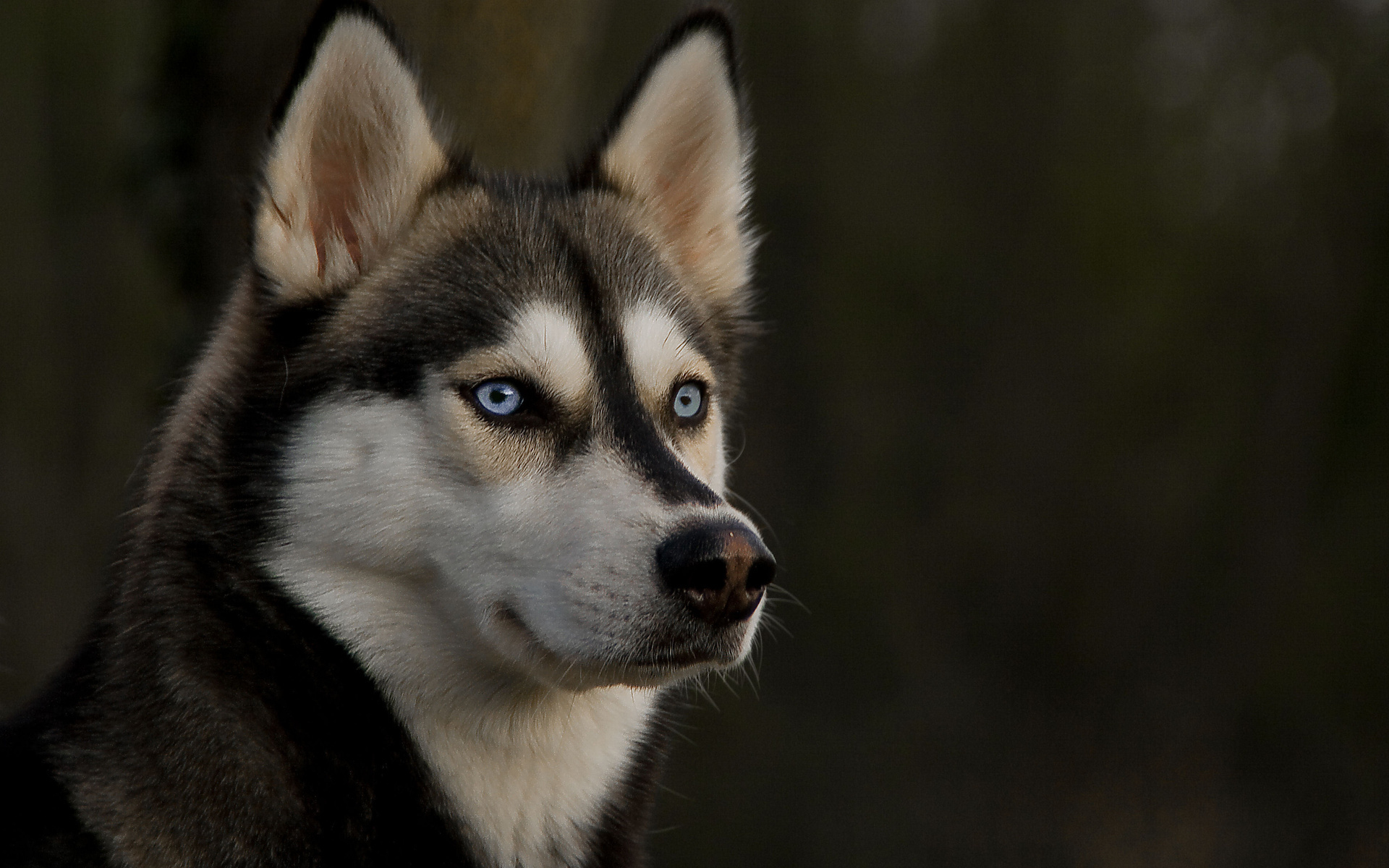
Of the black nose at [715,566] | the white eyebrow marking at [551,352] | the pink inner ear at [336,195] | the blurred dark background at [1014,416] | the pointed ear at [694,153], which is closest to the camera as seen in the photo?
the black nose at [715,566]

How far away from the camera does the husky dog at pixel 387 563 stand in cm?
312

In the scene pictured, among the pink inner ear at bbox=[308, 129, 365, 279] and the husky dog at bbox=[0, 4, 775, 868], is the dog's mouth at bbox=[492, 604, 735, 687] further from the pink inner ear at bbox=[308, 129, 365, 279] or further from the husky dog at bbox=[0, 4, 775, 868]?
the pink inner ear at bbox=[308, 129, 365, 279]

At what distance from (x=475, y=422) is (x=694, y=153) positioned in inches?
55.5

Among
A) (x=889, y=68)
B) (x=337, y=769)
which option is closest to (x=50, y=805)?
(x=337, y=769)

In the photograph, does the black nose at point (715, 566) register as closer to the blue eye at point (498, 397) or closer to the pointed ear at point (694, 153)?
the blue eye at point (498, 397)

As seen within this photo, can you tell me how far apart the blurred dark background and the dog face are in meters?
10.2

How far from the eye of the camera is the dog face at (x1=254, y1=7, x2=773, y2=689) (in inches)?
125

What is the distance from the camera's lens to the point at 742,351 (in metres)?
4.49

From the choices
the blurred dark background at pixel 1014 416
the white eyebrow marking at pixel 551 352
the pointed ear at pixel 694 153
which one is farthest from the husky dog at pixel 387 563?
the blurred dark background at pixel 1014 416

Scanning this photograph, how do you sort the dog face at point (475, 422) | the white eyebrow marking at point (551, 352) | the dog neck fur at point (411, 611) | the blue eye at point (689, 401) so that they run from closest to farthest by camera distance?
the dog face at point (475, 422)
the dog neck fur at point (411, 611)
the white eyebrow marking at point (551, 352)
the blue eye at point (689, 401)

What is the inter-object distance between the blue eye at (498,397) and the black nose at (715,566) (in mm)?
578

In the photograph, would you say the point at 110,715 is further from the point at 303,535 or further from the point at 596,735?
the point at 596,735

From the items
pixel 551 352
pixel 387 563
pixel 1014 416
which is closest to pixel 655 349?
pixel 551 352

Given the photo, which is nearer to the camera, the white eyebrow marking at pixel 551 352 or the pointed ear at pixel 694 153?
the white eyebrow marking at pixel 551 352
